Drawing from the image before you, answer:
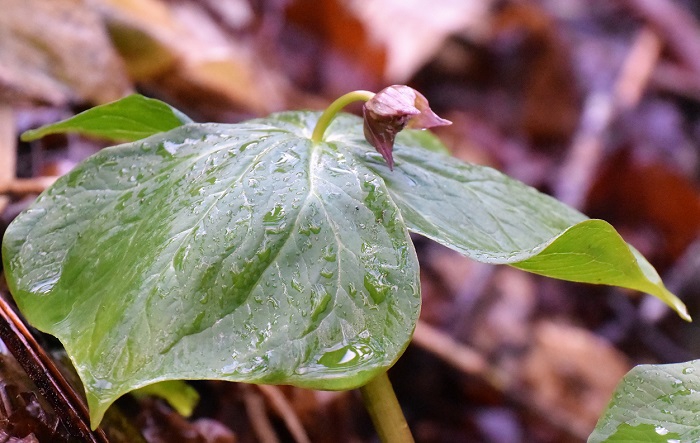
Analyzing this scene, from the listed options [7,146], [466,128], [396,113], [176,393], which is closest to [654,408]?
[396,113]

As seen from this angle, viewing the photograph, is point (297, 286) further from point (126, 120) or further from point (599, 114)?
point (599, 114)

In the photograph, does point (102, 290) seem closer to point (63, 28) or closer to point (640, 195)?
point (63, 28)

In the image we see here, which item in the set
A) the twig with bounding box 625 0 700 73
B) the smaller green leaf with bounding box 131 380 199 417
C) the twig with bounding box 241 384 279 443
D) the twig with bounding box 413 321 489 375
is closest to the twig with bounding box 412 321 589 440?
the twig with bounding box 413 321 489 375

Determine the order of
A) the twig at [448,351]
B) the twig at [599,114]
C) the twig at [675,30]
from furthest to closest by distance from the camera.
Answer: the twig at [675,30]
the twig at [599,114]
the twig at [448,351]

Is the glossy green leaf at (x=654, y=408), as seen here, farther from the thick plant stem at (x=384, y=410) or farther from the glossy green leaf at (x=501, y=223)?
the thick plant stem at (x=384, y=410)

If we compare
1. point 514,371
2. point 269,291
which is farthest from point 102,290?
point 514,371

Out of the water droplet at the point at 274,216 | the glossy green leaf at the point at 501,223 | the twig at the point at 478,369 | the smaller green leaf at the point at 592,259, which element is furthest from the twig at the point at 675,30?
the water droplet at the point at 274,216
